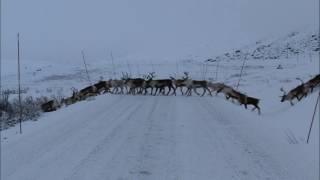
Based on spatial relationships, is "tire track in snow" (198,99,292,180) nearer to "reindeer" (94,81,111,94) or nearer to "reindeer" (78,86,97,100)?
"reindeer" (78,86,97,100)

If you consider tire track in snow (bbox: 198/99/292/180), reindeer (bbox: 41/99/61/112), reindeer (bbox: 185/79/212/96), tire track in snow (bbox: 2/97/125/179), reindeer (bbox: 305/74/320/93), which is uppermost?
reindeer (bbox: 305/74/320/93)

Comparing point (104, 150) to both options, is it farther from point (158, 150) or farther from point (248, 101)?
point (248, 101)

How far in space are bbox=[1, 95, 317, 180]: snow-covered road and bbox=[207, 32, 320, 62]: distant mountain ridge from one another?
4527 cm

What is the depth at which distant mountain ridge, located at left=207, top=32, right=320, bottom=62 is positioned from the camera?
2394 inches

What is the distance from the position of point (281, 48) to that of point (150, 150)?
196ft

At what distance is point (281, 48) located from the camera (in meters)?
67.6

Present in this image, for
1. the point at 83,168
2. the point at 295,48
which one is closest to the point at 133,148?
the point at 83,168

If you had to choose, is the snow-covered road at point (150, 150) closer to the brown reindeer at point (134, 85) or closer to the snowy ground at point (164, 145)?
the snowy ground at point (164, 145)

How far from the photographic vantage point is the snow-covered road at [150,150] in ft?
27.6

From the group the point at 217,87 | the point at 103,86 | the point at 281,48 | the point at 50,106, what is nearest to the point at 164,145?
the point at 50,106

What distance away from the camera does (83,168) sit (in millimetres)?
8695

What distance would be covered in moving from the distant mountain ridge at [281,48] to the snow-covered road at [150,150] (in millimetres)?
45272

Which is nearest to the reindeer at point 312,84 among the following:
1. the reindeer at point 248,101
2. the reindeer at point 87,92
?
the reindeer at point 248,101

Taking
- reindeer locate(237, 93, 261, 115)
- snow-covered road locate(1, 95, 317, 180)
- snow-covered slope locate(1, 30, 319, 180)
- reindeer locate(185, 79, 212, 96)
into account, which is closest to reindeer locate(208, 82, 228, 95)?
reindeer locate(185, 79, 212, 96)
